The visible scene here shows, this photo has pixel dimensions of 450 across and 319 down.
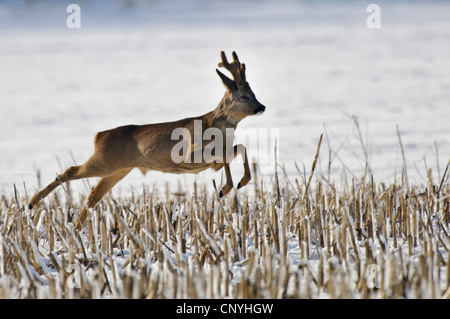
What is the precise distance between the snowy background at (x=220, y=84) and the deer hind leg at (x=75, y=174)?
0.22 metres

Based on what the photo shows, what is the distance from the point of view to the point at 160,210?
7129 millimetres

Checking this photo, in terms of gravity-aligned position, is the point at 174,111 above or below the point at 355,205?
above

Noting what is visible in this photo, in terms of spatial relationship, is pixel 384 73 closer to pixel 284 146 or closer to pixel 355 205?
pixel 284 146

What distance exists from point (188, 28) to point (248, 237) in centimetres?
5509

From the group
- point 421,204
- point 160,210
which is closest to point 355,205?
point 421,204

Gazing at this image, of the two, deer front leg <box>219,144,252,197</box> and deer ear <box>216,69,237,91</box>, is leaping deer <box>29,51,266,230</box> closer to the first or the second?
deer ear <box>216,69,237,91</box>

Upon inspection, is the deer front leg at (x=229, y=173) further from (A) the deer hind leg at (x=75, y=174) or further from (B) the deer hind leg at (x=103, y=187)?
(A) the deer hind leg at (x=75, y=174)

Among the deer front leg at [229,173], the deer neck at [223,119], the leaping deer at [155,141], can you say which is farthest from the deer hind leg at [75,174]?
the deer front leg at [229,173]

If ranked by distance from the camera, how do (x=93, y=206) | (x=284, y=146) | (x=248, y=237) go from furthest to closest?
(x=284, y=146)
(x=93, y=206)
(x=248, y=237)

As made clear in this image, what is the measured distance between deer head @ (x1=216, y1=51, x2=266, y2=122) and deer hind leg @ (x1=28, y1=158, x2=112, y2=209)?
1.54 metres

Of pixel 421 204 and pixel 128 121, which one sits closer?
pixel 421 204

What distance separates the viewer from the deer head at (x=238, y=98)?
7.73 metres

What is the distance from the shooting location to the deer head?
25.3 feet

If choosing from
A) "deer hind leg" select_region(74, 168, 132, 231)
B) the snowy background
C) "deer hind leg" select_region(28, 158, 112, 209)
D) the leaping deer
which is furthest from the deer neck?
"deer hind leg" select_region(28, 158, 112, 209)
